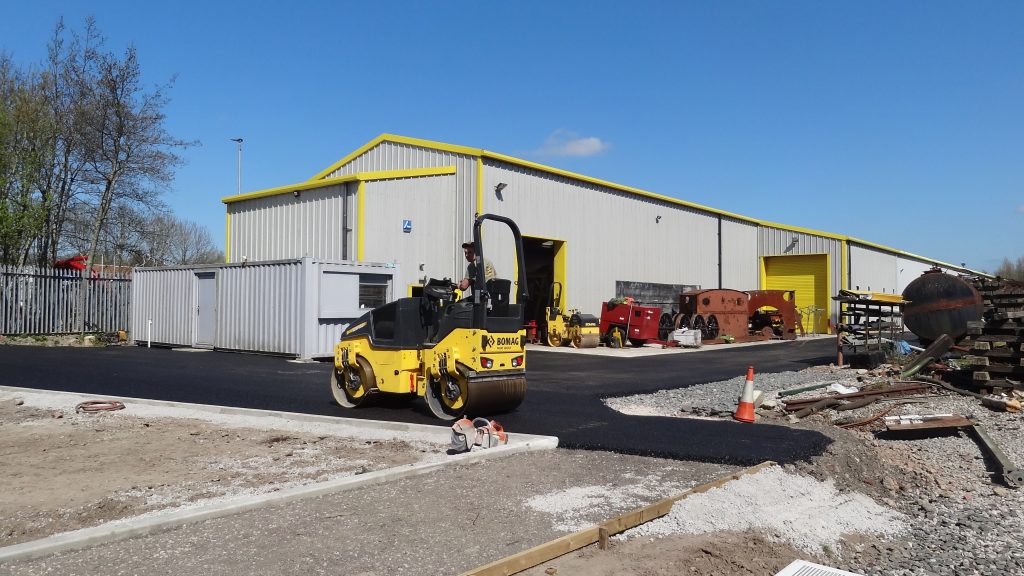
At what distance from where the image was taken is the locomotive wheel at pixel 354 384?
9.77 meters

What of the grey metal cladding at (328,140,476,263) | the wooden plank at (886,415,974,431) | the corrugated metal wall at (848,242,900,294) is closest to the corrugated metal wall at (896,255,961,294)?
the corrugated metal wall at (848,242,900,294)

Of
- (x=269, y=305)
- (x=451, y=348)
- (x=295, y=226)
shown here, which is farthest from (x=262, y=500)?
(x=295, y=226)

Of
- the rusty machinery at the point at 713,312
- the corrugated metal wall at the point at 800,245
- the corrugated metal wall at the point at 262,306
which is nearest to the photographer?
the corrugated metal wall at the point at 262,306

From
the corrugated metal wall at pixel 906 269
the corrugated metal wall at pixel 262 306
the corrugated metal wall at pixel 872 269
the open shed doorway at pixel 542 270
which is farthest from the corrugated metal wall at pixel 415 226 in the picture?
the corrugated metal wall at pixel 906 269

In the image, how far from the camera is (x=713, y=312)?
29203 millimetres

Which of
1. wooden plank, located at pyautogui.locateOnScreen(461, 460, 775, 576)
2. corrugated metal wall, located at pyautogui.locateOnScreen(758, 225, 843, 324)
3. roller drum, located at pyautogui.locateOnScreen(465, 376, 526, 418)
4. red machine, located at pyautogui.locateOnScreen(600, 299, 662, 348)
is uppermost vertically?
corrugated metal wall, located at pyautogui.locateOnScreen(758, 225, 843, 324)

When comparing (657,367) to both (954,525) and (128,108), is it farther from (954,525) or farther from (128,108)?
(128,108)

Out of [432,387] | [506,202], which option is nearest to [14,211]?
[506,202]

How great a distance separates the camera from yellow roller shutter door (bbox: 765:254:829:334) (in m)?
38.9

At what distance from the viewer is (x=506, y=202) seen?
80.6 feet

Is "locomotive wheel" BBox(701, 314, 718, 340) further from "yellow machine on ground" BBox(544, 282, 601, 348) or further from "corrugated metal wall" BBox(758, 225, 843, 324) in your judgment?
"corrugated metal wall" BBox(758, 225, 843, 324)

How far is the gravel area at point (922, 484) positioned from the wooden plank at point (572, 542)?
0.99 feet

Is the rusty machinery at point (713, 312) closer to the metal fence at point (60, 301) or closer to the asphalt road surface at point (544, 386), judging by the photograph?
the asphalt road surface at point (544, 386)

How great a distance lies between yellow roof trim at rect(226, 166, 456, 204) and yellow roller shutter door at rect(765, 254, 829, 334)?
24264 millimetres
